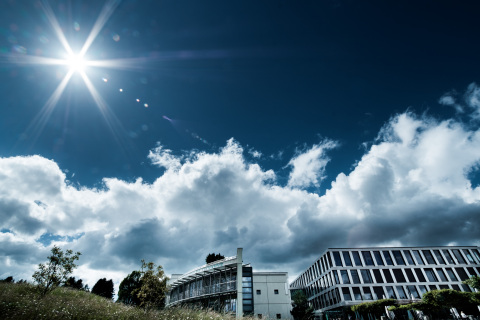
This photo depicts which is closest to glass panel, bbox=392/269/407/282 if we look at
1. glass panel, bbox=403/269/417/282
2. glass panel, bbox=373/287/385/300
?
glass panel, bbox=403/269/417/282

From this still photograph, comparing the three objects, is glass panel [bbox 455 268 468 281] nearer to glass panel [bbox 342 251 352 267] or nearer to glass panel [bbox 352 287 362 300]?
glass panel [bbox 342 251 352 267]

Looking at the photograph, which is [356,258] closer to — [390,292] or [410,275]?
[390,292]

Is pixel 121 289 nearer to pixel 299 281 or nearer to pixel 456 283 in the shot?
pixel 299 281

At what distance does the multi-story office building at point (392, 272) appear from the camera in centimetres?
5278

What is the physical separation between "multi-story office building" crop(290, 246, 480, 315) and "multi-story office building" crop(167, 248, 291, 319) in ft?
81.0

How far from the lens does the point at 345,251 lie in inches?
2297

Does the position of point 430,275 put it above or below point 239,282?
above

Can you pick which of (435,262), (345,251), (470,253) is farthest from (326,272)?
(470,253)

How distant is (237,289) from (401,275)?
4984 centimetres

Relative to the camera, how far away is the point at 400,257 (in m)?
57.4

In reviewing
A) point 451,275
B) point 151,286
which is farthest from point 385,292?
point 151,286

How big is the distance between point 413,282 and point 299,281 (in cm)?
4481

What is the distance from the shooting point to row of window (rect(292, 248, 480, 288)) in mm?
56875

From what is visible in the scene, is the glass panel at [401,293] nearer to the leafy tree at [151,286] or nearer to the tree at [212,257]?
the tree at [212,257]
